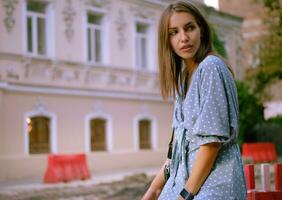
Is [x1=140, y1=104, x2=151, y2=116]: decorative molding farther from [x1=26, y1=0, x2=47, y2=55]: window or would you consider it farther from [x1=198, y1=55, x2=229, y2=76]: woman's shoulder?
[x1=198, y1=55, x2=229, y2=76]: woman's shoulder

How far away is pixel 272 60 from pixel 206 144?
20.5m

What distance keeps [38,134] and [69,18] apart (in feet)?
14.4

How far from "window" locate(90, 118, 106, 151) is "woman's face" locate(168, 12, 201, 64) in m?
20.0

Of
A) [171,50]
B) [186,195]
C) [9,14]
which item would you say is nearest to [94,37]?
[9,14]

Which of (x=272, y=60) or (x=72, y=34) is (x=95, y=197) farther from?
(x=272, y=60)

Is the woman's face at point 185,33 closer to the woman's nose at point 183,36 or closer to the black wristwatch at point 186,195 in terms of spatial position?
the woman's nose at point 183,36

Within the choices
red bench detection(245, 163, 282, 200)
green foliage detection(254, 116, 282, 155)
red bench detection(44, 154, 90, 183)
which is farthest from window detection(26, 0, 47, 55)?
red bench detection(245, 163, 282, 200)

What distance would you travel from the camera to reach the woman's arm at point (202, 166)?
2.29m

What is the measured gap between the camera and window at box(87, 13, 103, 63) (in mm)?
22812

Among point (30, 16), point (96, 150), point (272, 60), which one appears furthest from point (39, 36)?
point (272, 60)

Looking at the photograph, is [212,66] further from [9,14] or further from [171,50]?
[9,14]

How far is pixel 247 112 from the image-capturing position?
85.2ft

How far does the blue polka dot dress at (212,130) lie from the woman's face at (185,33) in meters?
0.11

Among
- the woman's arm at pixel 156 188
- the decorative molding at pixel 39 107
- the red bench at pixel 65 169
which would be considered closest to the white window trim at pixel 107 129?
the decorative molding at pixel 39 107
